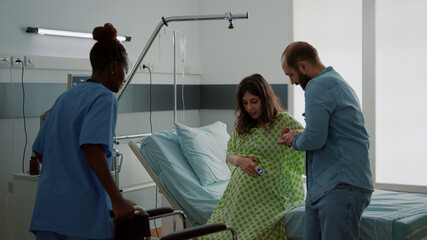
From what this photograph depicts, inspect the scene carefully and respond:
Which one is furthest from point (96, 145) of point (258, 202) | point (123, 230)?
point (258, 202)

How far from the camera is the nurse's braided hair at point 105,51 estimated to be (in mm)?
1857

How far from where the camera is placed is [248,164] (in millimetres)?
2777

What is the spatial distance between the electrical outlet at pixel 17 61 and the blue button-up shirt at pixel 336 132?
219cm

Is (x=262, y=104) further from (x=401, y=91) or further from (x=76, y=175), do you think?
(x=401, y=91)

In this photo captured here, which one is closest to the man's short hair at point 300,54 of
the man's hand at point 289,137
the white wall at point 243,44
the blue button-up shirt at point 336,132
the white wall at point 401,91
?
the blue button-up shirt at point 336,132

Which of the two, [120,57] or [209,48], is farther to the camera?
[209,48]

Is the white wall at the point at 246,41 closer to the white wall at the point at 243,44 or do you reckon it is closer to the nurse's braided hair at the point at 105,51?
the white wall at the point at 243,44

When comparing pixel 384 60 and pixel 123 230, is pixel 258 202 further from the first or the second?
pixel 384 60

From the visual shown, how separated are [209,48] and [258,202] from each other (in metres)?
2.66

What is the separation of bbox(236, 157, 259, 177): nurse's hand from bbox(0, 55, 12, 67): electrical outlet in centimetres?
173

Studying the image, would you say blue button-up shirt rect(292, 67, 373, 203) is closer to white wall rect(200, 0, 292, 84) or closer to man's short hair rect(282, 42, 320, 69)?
man's short hair rect(282, 42, 320, 69)

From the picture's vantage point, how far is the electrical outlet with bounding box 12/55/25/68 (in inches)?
140

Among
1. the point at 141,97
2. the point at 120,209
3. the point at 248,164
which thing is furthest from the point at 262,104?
the point at 141,97

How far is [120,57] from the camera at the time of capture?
1872 mm
